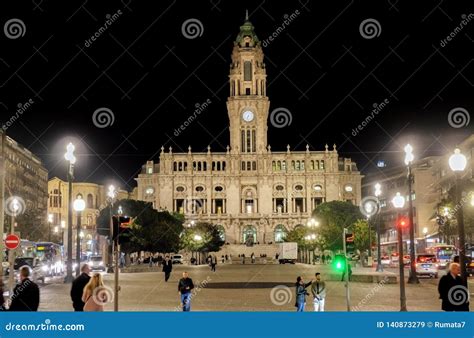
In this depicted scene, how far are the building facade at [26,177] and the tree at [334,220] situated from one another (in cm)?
3402

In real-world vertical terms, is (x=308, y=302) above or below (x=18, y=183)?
below

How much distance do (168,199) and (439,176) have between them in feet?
200

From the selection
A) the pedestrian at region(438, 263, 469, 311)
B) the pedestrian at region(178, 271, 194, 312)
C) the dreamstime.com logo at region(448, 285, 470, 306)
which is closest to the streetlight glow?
the pedestrian at region(438, 263, 469, 311)

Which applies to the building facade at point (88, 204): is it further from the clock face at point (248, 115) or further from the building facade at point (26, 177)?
the clock face at point (248, 115)

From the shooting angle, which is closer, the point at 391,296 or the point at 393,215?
the point at 391,296

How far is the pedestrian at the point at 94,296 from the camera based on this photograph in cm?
1512

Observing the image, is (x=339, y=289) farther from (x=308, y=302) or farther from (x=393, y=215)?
(x=393, y=215)

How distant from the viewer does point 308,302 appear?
1120 inches

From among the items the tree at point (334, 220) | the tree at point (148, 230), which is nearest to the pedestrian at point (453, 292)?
the tree at point (148, 230)

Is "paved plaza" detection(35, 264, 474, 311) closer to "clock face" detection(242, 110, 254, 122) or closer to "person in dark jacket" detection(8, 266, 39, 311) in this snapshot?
"person in dark jacket" detection(8, 266, 39, 311)

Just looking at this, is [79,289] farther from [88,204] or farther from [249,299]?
[88,204]

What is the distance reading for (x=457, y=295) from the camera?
15.0 metres

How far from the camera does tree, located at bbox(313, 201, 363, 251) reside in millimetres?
88562
